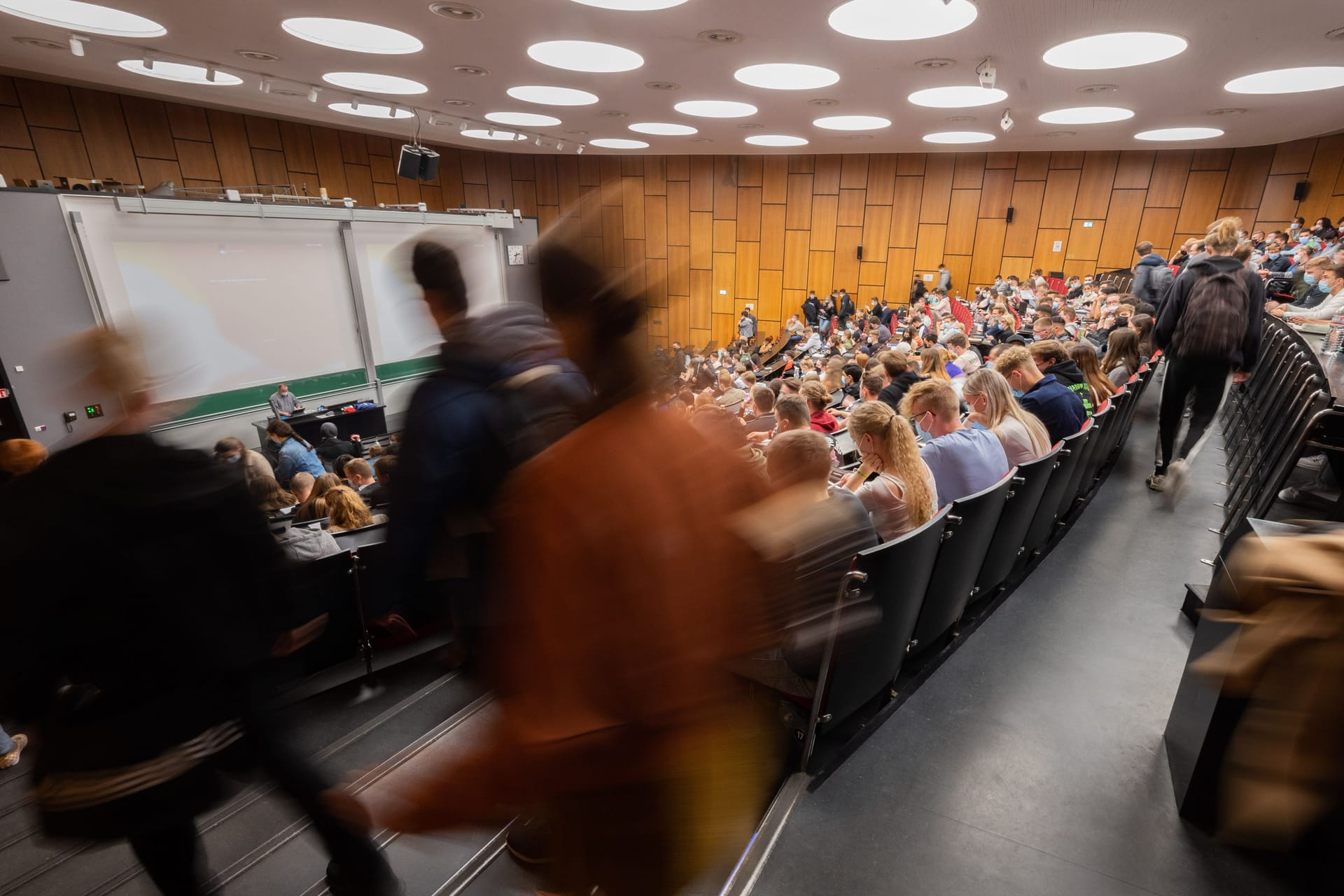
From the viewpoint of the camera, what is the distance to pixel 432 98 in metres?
7.98

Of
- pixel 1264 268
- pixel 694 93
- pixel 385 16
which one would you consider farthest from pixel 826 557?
pixel 1264 268

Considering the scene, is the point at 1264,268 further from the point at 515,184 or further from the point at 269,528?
the point at 515,184

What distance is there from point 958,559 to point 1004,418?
113 cm

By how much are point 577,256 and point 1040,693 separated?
229 cm

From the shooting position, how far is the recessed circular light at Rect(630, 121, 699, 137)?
31.8 feet

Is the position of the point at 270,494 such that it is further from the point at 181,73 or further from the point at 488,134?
the point at 488,134

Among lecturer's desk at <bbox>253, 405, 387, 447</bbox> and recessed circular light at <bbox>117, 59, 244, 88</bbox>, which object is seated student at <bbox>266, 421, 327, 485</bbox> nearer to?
lecturer's desk at <bbox>253, 405, 387, 447</bbox>

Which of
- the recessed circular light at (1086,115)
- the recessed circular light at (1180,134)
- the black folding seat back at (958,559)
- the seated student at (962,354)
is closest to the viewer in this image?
the black folding seat back at (958,559)

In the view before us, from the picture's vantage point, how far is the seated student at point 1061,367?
3.59 m

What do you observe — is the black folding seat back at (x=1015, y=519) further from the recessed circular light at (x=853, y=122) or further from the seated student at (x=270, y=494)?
the recessed circular light at (x=853, y=122)

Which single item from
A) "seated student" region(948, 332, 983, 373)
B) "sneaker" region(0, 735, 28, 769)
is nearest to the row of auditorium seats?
"seated student" region(948, 332, 983, 373)

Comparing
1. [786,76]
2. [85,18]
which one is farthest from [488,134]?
[786,76]

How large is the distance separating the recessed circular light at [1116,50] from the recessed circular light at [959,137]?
4.33 meters

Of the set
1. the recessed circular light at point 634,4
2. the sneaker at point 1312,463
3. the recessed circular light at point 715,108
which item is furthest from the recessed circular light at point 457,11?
the sneaker at point 1312,463
